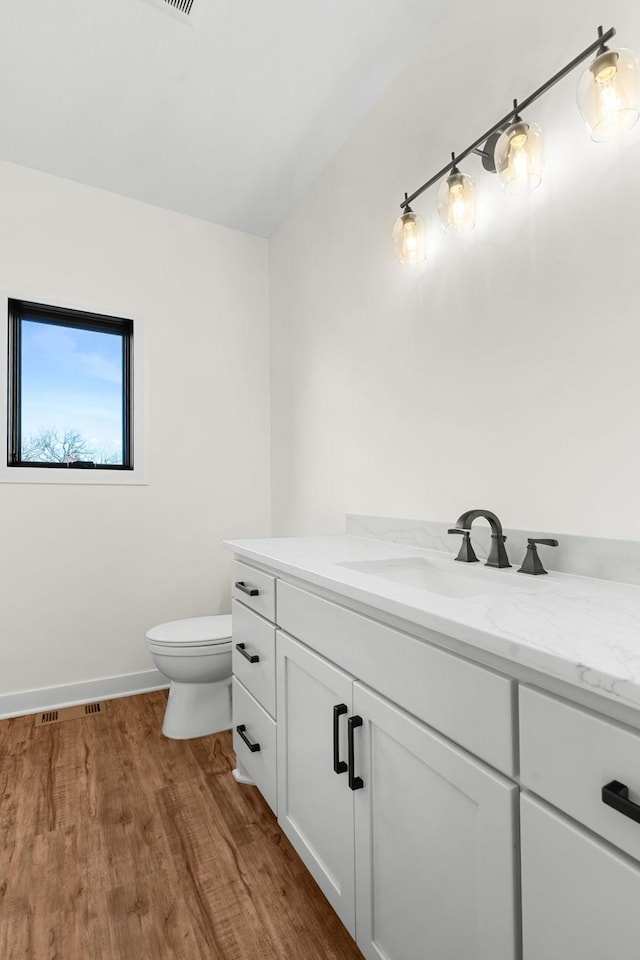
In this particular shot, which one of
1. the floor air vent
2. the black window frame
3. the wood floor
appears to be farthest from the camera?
the black window frame

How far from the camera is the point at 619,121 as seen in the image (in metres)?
1.03

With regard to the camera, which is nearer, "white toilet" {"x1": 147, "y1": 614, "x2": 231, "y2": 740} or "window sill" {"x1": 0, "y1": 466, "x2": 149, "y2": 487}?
"white toilet" {"x1": 147, "y1": 614, "x2": 231, "y2": 740}

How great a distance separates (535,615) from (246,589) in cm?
102

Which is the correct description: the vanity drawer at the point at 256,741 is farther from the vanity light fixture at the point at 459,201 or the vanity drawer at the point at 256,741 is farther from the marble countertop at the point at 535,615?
the vanity light fixture at the point at 459,201

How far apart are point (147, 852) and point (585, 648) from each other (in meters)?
1.40

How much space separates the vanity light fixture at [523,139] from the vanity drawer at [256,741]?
1.53 metres

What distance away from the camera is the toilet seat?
6.43 ft

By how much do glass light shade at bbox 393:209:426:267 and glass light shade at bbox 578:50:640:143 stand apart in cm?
62

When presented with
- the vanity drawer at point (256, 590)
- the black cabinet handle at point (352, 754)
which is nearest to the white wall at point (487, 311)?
the vanity drawer at point (256, 590)

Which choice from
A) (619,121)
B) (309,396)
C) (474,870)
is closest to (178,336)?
(309,396)

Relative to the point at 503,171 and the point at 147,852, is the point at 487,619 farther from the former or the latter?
the point at 147,852

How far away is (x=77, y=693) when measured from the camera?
2391 mm

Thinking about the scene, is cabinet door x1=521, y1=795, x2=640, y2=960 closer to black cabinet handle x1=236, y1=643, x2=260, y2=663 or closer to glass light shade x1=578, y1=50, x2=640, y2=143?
black cabinet handle x1=236, y1=643, x2=260, y2=663

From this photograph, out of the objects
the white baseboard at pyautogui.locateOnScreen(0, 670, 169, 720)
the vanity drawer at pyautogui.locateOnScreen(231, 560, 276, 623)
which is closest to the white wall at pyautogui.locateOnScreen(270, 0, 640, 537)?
the vanity drawer at pyautogui.locateOnScreen(231, 560, 276, 623)
